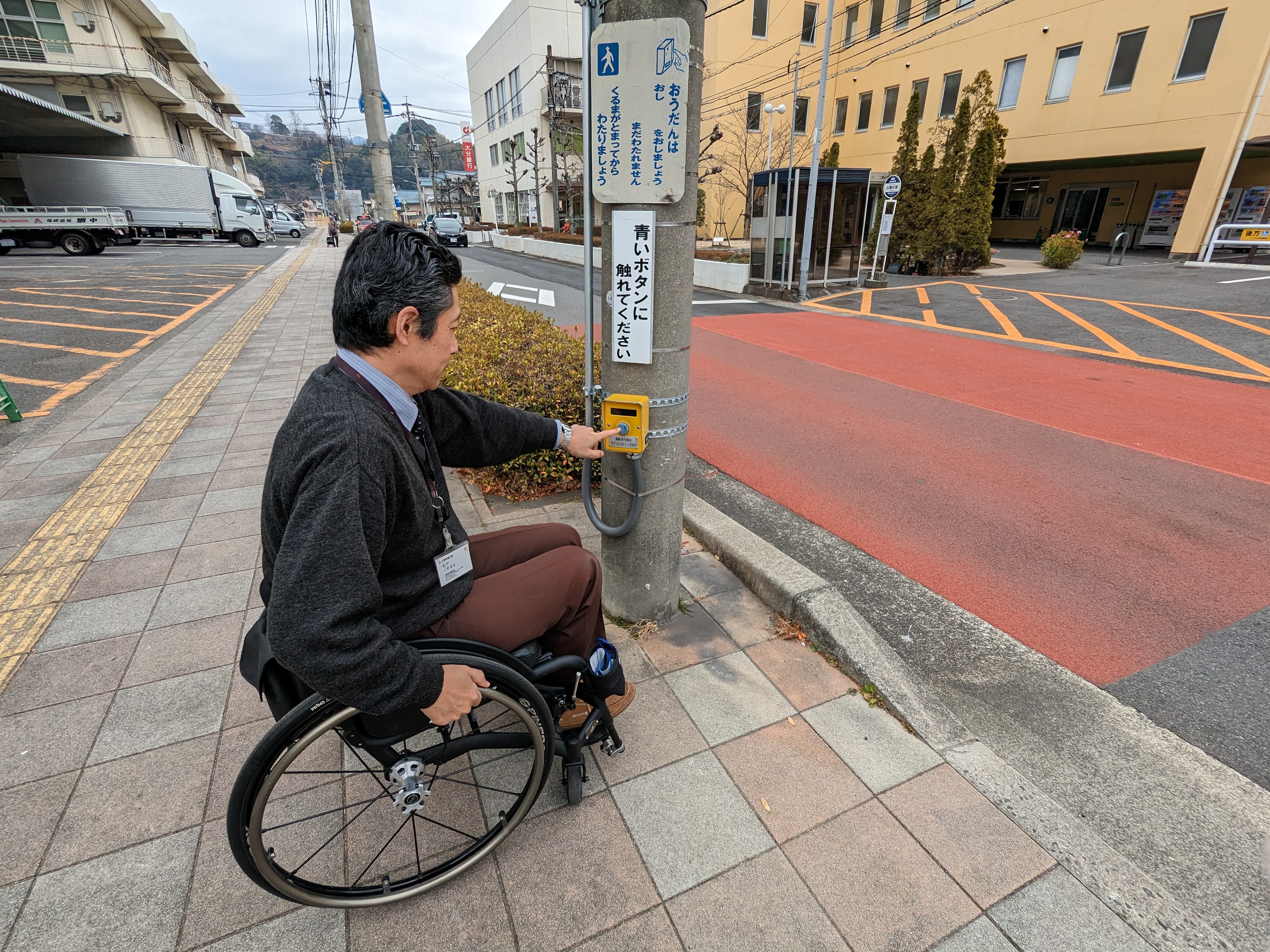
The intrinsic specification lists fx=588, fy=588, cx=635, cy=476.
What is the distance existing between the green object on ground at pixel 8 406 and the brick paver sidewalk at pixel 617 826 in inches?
151

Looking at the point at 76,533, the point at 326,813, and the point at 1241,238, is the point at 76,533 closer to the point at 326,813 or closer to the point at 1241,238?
the point at 326,813

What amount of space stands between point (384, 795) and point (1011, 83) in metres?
26.5

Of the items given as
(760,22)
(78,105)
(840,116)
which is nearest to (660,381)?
(760,22)

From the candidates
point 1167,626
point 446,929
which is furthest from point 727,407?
point 446,929

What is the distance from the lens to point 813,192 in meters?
13.0

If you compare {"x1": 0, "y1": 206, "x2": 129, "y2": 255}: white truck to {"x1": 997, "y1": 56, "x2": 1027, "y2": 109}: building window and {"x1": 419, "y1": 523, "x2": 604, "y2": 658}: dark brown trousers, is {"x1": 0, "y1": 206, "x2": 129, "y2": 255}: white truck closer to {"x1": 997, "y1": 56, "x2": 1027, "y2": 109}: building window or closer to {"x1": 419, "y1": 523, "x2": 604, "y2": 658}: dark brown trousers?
{"x1": 419, "y1": 523, "x2": 604, "y2": 658}: dark brown trousers

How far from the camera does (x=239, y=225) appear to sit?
2877cm

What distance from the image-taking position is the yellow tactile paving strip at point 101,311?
263 inches

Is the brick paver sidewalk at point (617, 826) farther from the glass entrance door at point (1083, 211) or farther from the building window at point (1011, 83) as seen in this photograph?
the glass entrance door at point (1083, 211)

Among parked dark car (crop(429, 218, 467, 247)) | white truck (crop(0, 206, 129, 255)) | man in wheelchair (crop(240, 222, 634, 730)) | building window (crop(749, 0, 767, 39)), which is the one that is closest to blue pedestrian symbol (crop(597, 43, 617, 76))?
man in wheelchair (crop(240, 222, 634, 730))

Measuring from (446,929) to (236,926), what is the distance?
54 centimetres

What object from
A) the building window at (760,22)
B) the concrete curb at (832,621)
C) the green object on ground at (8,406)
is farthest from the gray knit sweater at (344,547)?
the building window at (760,22)

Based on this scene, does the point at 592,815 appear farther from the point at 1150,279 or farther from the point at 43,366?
the point at 1150,279

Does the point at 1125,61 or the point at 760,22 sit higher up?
the point at 760,22
